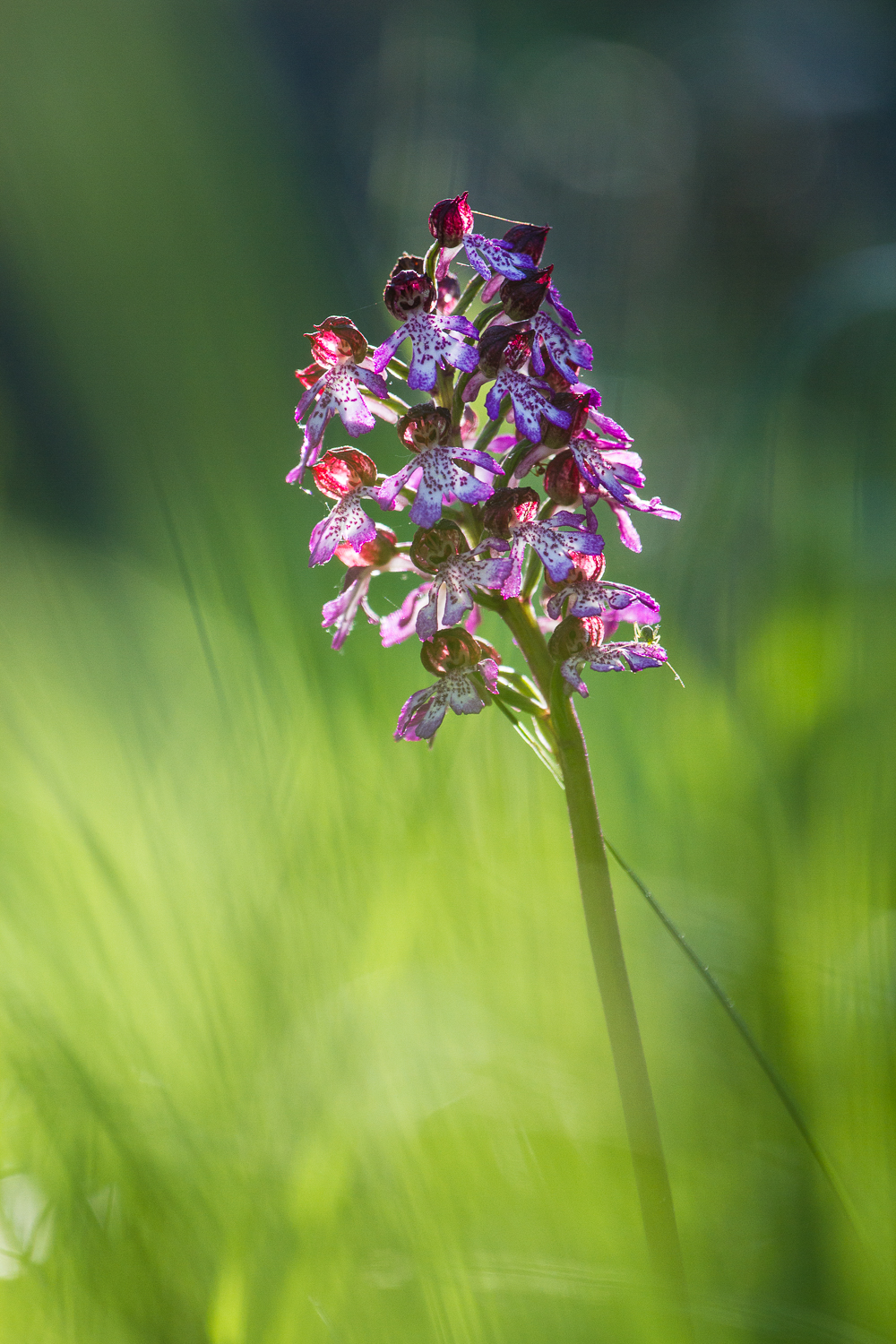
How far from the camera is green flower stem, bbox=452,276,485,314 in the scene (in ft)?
2.28

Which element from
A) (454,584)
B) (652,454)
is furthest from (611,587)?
(652,454)

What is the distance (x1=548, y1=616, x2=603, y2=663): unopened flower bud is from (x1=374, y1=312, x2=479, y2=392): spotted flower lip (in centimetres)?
18

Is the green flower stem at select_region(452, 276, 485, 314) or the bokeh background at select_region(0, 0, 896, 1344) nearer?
the bokeh background at select_region(0, 0, 896, 1344)

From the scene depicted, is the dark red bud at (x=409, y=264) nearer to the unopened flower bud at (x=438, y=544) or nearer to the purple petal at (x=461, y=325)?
the purple petal at (x=461, y=325)

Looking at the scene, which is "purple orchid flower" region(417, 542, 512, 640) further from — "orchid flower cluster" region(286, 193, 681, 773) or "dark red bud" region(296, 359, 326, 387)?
"dark red bud" region(296, 359, 326, 387)

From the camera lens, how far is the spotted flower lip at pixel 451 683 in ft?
2.14

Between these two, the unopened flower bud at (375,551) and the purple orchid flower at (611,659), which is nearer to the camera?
the purple orchid flower at (611,659)

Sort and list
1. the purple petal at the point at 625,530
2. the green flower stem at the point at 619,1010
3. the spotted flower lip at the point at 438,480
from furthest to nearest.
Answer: the purple petal at the point at 625,530 < the spotted flower lip at the point at 438,480 < the green flower stem at the point at 619,1010

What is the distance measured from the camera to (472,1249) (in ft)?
1.65

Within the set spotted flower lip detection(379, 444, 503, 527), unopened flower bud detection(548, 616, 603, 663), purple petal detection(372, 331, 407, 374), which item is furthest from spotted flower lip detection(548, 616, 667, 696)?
purple petal detection(372, 331, 407, 374)

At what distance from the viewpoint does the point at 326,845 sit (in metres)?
0.65

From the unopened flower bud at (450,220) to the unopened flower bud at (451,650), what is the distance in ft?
0.90

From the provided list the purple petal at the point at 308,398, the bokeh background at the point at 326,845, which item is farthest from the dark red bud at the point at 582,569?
the purple petal at the point at 308,398

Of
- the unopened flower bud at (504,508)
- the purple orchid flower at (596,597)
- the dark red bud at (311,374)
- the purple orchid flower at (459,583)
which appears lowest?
the purple orchid flower at (596,597)
